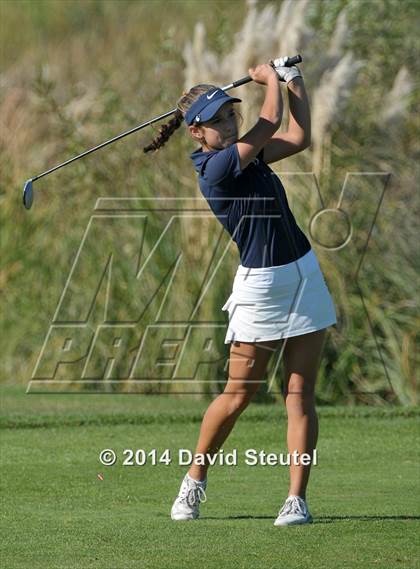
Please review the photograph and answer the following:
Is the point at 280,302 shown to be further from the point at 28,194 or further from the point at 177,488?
the point at 28,194

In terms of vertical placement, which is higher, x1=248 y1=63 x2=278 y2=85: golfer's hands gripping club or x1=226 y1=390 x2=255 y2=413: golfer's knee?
x1=248 y1=63 x2=278 y2=85: golfer's hands gripping club

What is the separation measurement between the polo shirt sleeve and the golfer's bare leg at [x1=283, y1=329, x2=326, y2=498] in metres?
0.74

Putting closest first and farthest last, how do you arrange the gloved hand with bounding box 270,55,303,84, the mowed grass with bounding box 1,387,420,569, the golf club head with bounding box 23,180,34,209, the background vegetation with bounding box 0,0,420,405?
the mowed grass with bounding box 1,387,420,569, the gloved hand with bounding box 270,55,303,84, the golf club head with bounding box 23,180,34,209, the background vegetation with bounding box 0,0,420,405

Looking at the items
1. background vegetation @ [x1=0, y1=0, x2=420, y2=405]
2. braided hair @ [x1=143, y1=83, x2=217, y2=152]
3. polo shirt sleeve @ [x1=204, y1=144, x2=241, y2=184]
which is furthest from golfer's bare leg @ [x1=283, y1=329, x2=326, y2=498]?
background vegetation @ [x1=0, y1=0, x2=420, y2=405]

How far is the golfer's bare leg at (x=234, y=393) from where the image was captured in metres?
5.59

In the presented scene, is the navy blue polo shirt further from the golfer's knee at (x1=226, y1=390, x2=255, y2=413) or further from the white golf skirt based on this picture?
the golfer's knee at (x1=226, y1=390, x2=255, y2=413)

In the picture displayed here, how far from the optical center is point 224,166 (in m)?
5.33

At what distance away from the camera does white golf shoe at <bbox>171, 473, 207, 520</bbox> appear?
5629mm

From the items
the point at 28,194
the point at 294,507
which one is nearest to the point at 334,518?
the point at 294,507

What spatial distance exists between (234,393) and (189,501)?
48cm

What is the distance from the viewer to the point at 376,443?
7.79 metres

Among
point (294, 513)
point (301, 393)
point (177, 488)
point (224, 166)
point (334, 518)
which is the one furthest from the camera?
point (177, 488)

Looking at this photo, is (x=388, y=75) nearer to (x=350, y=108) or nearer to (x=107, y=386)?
(x=350, y=108)

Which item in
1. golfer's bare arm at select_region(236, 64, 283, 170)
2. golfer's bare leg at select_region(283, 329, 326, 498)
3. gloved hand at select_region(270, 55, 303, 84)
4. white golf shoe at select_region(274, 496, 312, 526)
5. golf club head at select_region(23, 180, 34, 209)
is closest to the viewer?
golfer's bare arm at select_region(236, 64, 283, 170)
